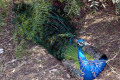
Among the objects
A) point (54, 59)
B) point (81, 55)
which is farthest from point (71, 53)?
point (54, 59)

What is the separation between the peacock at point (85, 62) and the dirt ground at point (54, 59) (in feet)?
0.41

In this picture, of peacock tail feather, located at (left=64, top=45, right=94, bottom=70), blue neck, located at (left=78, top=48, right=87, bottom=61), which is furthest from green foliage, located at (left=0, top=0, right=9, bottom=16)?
blue neck, located at (left=78, top=48, right=87, bottom=61)

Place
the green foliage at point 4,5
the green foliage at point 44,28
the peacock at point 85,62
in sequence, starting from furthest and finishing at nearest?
the green foliage at point 4,5 < the green foliage at point 44,28 < the peacock at point 85,62

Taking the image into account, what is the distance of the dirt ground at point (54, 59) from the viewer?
2543 mm

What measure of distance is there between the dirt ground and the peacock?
0.12 meters

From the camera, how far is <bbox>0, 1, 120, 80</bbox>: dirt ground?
2.54 m

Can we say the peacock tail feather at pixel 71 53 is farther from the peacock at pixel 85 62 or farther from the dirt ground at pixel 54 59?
the dirt ground at pixel 54 59

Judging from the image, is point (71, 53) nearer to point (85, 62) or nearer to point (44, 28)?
point (85, 62)

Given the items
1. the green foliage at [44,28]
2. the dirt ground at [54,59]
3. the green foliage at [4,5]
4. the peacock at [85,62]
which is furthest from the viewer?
the green foliage at [4,5]

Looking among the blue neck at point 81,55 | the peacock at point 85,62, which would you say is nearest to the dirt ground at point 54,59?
the peacock at point 85,62

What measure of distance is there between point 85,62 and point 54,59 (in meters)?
0.70

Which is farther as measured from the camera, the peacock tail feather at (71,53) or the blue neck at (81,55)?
the peacock tail feather at (71,53)

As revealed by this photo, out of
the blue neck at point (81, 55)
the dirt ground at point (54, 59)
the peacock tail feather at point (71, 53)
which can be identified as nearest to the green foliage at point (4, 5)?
the dirt ground at point (54, 59)

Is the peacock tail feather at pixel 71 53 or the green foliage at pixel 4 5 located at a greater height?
the green foliage at pixel 4 5
